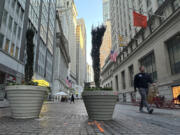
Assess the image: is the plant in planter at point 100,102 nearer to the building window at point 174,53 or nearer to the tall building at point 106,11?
the building window at point 174,53

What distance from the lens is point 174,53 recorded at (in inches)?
656

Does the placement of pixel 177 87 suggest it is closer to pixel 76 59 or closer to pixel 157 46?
pixel 157 46

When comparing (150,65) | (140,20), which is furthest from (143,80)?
(150,65)

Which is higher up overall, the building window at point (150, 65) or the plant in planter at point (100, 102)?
the building window at point (150, 65)

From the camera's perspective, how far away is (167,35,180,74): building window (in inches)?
631

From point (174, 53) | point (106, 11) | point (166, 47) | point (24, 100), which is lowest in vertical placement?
point (24, 100)

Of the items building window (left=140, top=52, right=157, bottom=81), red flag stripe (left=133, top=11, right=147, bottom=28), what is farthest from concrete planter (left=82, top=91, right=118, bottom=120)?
building window (left=140, top=52, right=157, bottom=81)

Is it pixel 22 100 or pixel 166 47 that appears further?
pixel 166 47

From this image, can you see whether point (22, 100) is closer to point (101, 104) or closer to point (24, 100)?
point (24, 100)

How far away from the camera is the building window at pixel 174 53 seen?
16.0m

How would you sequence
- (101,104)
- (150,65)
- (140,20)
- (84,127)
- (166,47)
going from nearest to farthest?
(84,127)
(101,104)
(140,20)
(166,47)
(150,65)

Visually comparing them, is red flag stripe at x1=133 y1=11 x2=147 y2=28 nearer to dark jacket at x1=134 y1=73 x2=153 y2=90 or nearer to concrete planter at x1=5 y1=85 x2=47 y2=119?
dark jacket at x1=134 y1=73 x2=153 y2=90

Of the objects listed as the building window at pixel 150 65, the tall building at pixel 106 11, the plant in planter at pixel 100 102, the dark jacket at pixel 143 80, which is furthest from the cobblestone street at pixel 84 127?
the tall building at pixel 106 11

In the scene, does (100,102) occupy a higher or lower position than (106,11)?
lower
